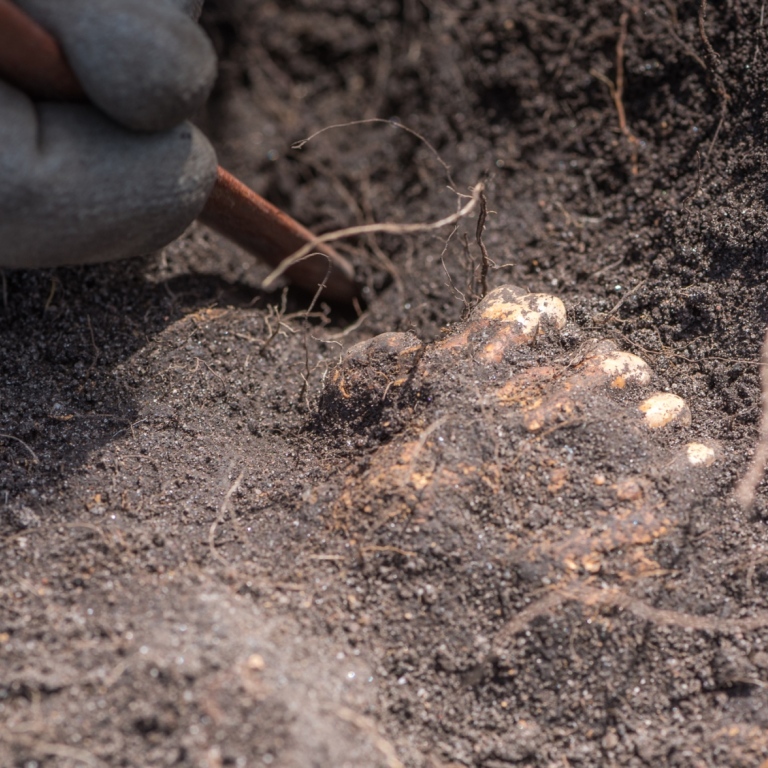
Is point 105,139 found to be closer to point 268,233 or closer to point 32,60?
point 32,60

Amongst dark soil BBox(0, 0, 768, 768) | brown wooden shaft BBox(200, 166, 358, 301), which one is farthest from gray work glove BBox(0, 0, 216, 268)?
dark soil BBox(0, 0, 768, 768)

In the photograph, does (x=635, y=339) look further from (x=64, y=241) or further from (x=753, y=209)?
(x=64, y=241)

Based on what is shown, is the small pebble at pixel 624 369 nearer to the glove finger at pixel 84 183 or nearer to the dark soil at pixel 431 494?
the dark soil at pixel 431 494

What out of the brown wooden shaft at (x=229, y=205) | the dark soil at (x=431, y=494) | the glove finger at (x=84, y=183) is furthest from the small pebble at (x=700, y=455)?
the glove finger at (x=84, y=183)

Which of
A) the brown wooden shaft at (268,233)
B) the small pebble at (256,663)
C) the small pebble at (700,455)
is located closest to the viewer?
the small pebble at (256,663)

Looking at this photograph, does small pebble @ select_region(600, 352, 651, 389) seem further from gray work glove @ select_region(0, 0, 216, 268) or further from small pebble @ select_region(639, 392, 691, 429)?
gray work glove @ select_region(0, 0, 216, 268)

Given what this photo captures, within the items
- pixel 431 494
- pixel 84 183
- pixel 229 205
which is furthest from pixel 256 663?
pixel 229 205
